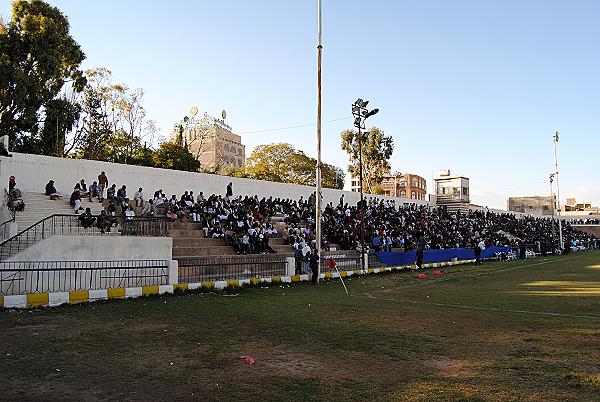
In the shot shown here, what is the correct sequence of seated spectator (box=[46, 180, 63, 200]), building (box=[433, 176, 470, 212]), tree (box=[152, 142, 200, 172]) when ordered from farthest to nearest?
building (box=[433, 176, 470, 212]), tree (box=[152, 142, 200, 172]), seated spectator (box=[46, 180, 63, 200])

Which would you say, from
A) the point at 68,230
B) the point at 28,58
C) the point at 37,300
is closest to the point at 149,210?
the point at 68,230

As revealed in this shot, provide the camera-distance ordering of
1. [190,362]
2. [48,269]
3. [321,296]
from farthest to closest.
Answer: [321,296], [48,269], [190,362]

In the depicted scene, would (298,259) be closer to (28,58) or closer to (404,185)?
(28,58)

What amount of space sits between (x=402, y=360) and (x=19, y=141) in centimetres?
3872

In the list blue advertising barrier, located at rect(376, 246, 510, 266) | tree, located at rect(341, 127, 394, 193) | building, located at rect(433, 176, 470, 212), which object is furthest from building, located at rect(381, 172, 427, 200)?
blue advertising barrier, located at rect(376, 246, 510, 266)

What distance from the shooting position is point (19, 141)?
37.6 metres

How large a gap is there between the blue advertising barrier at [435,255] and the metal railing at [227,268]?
8.76m

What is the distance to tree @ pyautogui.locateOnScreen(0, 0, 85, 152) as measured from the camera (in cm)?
3183

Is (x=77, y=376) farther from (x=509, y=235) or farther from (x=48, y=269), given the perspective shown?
(x=509, y=235)

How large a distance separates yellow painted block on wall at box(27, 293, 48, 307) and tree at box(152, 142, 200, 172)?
38155 millimetres

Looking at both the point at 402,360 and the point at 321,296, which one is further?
the point at 321,296

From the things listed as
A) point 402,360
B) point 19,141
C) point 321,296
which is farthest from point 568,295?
point 19,141

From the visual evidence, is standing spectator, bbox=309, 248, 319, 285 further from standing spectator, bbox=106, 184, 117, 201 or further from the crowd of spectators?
standing spectator, bbox=106, 184, 117, 201

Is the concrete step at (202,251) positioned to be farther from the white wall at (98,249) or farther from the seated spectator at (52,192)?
the seated spectator at (52,192)
